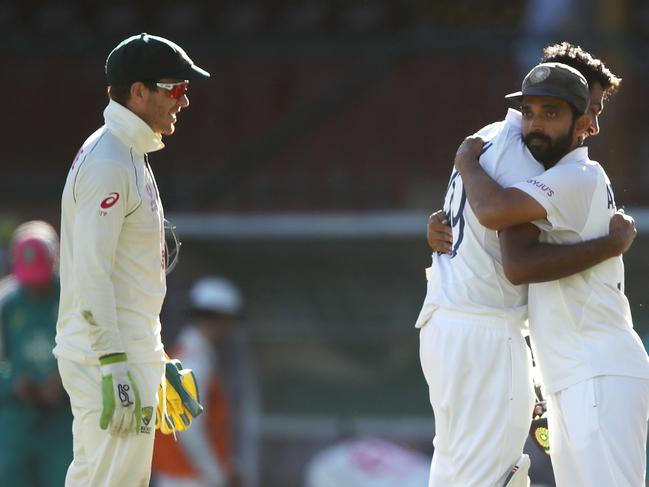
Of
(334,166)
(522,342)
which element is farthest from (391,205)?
(522,342)

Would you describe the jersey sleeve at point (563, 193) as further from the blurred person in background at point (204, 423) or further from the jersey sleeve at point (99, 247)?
the blurred person in background at point (204, 423)

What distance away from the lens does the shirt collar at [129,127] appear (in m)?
4.39

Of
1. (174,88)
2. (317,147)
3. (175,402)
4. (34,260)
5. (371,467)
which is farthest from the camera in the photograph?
(317,147)

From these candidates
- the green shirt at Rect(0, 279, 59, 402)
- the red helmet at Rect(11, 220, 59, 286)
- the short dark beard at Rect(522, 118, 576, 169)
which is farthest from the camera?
the green shirt at Rect(0, 279, 59, 402)

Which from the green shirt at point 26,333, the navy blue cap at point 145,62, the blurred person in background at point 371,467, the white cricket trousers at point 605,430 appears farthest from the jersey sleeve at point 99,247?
the blurred person in background at point 371,467

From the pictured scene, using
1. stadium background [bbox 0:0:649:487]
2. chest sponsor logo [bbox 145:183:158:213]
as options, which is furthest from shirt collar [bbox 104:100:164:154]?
stadium background [bbox 0:0:649:487]

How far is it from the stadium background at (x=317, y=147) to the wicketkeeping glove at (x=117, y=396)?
13.4 ft

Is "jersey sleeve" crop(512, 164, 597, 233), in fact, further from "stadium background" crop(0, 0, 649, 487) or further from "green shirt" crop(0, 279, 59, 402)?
"green shirt" crop(0, 279, 59, 402)

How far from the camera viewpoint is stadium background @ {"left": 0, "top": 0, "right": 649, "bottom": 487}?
9.41 m

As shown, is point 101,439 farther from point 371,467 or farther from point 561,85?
point 371,467

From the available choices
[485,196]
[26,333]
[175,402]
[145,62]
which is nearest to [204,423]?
[26,333]

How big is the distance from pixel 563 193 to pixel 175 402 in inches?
60.1

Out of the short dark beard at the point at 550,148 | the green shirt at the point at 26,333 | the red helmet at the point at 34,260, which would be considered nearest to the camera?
the short dark beard at the point at 550,148

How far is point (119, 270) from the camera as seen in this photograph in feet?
14.3
